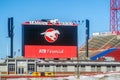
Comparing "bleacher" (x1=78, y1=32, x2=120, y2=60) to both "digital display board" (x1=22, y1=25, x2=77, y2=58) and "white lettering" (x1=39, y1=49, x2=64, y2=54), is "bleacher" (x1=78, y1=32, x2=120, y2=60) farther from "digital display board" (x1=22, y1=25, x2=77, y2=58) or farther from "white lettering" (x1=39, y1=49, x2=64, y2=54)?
"white lettering" (x1=39, y1=49, x2=64, y2=54)

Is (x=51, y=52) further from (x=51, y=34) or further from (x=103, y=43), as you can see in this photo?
(x=103, y=43)

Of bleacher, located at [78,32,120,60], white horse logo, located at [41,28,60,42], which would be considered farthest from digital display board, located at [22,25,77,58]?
bleacher, located at [78,32,120,60]

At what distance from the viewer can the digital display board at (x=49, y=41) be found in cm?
12088

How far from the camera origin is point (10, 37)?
137m

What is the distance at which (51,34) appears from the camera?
122375mm

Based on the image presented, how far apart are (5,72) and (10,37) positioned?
1900 centimetres

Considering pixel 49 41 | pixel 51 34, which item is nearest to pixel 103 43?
pixel 51 34

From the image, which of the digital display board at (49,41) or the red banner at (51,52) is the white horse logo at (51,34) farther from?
the red banner at (51,52)

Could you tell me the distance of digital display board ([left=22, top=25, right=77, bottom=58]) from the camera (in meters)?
121

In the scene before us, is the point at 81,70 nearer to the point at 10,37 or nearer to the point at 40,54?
the point at 40,54

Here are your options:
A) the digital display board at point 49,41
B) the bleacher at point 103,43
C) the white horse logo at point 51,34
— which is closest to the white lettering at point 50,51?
the digital display board at point 49,41

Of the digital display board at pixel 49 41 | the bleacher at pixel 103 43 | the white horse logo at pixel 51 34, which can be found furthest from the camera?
the bleacher at pixel 103 43

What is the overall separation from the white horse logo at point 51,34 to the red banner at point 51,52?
6.46 ft

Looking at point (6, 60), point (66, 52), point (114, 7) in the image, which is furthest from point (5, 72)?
point (114, 7)
